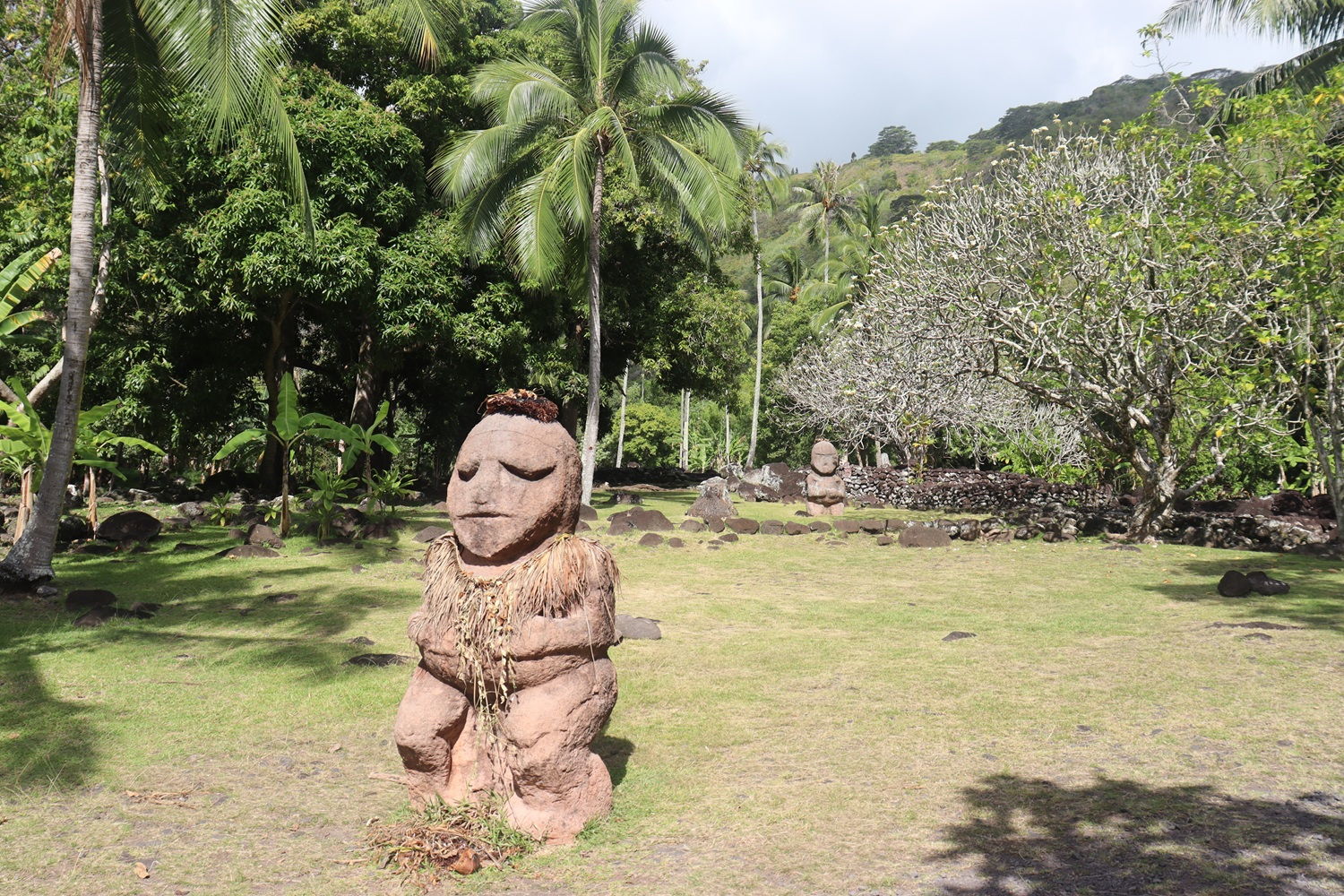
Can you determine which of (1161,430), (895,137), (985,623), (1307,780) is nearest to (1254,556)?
(1161,430)

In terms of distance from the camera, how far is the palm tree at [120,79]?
31.0ft

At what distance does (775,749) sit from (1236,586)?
7.13m

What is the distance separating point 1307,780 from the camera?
501cm

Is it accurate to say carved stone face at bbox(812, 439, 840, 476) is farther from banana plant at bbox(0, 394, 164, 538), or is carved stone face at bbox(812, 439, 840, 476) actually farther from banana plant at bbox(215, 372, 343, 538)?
banana plant at bbox(0, 394, 164, 538)

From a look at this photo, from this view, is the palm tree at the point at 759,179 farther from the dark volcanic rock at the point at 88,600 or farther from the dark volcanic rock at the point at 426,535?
the dark volcanic rock at the point at 88,600

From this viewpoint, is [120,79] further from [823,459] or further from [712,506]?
[823,459]

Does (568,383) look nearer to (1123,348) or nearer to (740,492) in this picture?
(740,492)

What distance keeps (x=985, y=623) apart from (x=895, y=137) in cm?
13958

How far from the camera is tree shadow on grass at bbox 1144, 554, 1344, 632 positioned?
9273 millimetres

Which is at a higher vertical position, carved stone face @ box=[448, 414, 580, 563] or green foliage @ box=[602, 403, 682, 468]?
green foliage @ box=[602, 403, 682, 468]

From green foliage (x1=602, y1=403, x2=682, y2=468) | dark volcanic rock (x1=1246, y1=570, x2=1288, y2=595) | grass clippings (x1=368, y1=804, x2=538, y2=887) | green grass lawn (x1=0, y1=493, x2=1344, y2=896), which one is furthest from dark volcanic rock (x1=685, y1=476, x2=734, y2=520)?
green foliage (x1=602, y1=403, x2=682, y2=468)

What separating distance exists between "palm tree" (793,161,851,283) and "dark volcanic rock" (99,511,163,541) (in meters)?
32.1

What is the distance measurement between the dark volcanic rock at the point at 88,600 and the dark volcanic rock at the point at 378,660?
3130mm

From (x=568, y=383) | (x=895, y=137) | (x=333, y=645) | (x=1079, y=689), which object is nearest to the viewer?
(x=1079, y=689)
